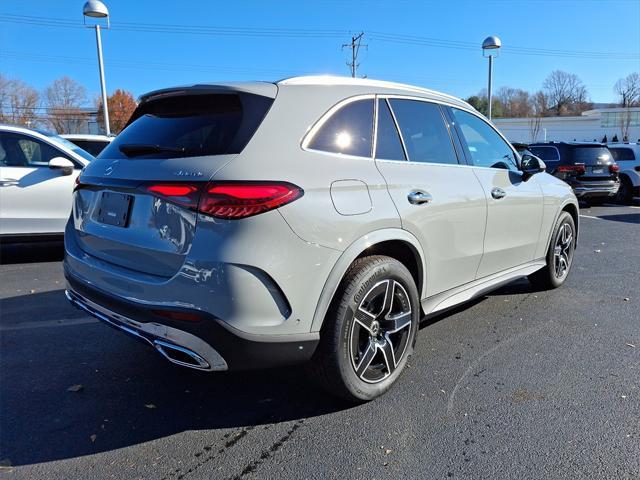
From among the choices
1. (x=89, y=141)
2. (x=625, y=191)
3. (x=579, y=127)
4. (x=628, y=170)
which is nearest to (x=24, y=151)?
(x=89, y=141)

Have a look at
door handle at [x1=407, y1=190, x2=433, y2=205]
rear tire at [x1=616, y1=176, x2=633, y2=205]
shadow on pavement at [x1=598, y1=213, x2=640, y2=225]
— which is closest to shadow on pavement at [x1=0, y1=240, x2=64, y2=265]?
door handle at [x1=407, y1=190, x2=433, y2=205]

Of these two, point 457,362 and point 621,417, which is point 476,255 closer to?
point 457,362

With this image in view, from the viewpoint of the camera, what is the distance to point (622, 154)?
14266 mm

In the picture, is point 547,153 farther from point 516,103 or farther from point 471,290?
point 516,103

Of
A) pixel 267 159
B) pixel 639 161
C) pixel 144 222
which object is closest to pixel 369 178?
pixel 267 159

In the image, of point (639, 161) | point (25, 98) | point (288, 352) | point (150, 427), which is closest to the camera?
point (288, 352)

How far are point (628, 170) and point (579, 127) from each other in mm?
65126

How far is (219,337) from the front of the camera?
7.29 feet

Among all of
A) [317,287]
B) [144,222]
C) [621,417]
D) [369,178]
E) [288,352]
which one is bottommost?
[621,417]

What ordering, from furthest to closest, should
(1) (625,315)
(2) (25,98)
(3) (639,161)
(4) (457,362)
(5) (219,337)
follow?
(2) (25,98)
(3) (639,161)
(1) (625,315)
(4) (457,362)
(5) (219,337)

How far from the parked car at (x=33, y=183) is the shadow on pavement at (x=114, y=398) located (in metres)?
2.83

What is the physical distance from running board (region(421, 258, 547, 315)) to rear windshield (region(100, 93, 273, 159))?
164 centimetres

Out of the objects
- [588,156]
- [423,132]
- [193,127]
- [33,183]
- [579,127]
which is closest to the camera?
[193,127]

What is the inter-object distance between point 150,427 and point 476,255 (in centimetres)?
A: 246
